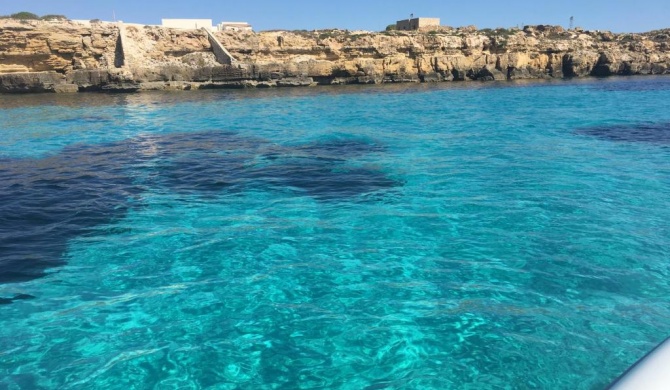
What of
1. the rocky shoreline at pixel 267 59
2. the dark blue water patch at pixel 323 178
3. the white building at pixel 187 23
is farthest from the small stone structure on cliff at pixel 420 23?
the dark blue water patch at pixel 323 178

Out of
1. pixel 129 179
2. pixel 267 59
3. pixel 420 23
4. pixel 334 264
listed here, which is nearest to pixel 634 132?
pixel 334 264

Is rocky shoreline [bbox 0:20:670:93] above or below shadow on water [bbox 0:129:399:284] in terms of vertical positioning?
above

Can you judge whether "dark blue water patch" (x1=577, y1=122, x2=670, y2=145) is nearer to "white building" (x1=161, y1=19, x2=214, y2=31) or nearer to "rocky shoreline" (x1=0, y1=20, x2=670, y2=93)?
"rocky shoreline" (x1=0, y1=20, x2=670, y2=93)

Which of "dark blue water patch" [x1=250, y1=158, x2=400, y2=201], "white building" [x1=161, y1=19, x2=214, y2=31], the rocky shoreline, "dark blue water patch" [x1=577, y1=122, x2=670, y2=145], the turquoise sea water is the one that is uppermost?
"white building" [x1=161, y1=19, x2=214, y2=31]

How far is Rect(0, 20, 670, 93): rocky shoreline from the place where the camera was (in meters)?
31.0

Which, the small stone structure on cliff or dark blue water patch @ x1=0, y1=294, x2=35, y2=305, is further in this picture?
the small stone structure on cliff

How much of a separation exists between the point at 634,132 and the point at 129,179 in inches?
612

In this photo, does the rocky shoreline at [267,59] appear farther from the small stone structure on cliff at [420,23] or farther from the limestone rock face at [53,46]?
the small stone structure on cliff at [420,23]

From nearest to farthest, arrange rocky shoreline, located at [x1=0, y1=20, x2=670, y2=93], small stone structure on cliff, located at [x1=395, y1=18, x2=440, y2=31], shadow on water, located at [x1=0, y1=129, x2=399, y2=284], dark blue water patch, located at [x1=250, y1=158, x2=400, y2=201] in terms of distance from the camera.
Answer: shadow on water, located at [x1=0, y1=129, x2=399, y2=284]
dark blue water patch, located at [x1=250, y1=158, x2=400, y2=201]
rocky shoreline, located at [x1=0, y1=20, x2=670, y2=93]
small stone structure on cliff, located at [x1=395, y1=18, x2=440, y2=31]

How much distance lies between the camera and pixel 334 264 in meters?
6.01

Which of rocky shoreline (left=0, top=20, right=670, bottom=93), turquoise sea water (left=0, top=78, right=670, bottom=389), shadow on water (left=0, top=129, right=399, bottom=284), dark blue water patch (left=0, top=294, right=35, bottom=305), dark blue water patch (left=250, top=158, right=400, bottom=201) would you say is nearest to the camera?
turquoise sea water (left=0, top=78, right=670, bottom=389)

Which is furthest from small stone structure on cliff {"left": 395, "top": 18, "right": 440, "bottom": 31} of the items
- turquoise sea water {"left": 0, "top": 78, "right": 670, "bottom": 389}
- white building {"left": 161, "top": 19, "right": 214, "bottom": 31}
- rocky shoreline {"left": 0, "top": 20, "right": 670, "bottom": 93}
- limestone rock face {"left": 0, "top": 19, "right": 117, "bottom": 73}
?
turquoise sea water {"left": 0, "top": 78, "right": 670, "bottom": 389}

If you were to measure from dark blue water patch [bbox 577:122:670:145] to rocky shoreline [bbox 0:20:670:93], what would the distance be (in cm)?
2386

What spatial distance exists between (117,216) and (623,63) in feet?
172
